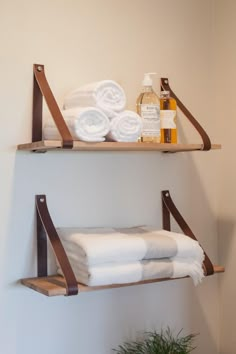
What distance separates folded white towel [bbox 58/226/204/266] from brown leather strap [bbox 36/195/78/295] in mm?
38

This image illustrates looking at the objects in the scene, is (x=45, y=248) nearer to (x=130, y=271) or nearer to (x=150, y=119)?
(x=130, y=271)

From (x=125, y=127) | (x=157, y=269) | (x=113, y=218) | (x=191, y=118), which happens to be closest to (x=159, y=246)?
(x=157, y=269)

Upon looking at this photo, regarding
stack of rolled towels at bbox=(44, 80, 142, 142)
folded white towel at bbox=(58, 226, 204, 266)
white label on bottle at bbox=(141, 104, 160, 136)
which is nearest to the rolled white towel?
stack of rolled towels at bbox=(44, 80, 142, 142)

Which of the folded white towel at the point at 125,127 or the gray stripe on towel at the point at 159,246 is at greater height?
the folded white towel at the point at 125,127

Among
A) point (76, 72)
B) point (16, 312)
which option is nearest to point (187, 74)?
point (76, 72)

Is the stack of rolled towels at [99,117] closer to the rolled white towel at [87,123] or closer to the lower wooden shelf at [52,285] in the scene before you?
the rolled white towel at [87,123]

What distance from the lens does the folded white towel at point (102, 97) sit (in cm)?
126

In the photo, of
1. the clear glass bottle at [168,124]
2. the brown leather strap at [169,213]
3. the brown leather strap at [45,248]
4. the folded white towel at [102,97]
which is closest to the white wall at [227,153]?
the brown leather strap at [169,213]

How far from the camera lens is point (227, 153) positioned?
1679 mm

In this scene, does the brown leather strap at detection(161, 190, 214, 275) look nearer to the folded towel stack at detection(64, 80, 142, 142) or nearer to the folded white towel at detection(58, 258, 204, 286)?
the folded white towel at detection(58, 258, 204, 286)

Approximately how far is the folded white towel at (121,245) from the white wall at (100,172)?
86 mm

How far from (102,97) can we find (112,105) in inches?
1.3

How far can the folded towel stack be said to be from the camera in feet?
4.16

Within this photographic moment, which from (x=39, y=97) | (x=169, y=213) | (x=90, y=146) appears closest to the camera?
(x=90, y=146)
